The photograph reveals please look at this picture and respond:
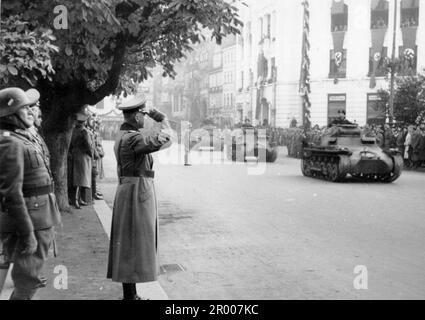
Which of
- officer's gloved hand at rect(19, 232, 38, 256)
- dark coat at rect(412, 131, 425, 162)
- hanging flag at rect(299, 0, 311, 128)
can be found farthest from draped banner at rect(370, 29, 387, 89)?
officer's gloved hand at rect(19, 232, 38, 256)

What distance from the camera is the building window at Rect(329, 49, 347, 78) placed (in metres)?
43.3

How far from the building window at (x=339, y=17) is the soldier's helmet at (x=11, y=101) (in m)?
40.3

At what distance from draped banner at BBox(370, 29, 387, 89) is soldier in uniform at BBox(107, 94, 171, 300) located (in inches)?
1504

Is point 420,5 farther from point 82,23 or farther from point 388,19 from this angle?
point 82,23

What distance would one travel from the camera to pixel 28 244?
4.62m

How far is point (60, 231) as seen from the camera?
9.34 metres

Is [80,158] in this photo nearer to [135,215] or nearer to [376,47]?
[135,215]

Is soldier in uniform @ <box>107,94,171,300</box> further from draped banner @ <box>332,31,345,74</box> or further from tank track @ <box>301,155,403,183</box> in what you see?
draped banner @ <box>332,31,345,74</box>

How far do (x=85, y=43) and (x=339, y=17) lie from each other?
36206 millimetres

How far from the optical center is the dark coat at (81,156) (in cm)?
1207

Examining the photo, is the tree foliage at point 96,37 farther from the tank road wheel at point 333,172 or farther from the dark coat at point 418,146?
the dark coat at point 418,146

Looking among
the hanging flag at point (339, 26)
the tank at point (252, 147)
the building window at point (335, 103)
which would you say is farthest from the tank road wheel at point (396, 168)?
the hanging flag at point (339, 26)

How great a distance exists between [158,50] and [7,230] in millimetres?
7292

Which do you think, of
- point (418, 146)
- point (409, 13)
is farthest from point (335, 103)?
point (418, 146)
